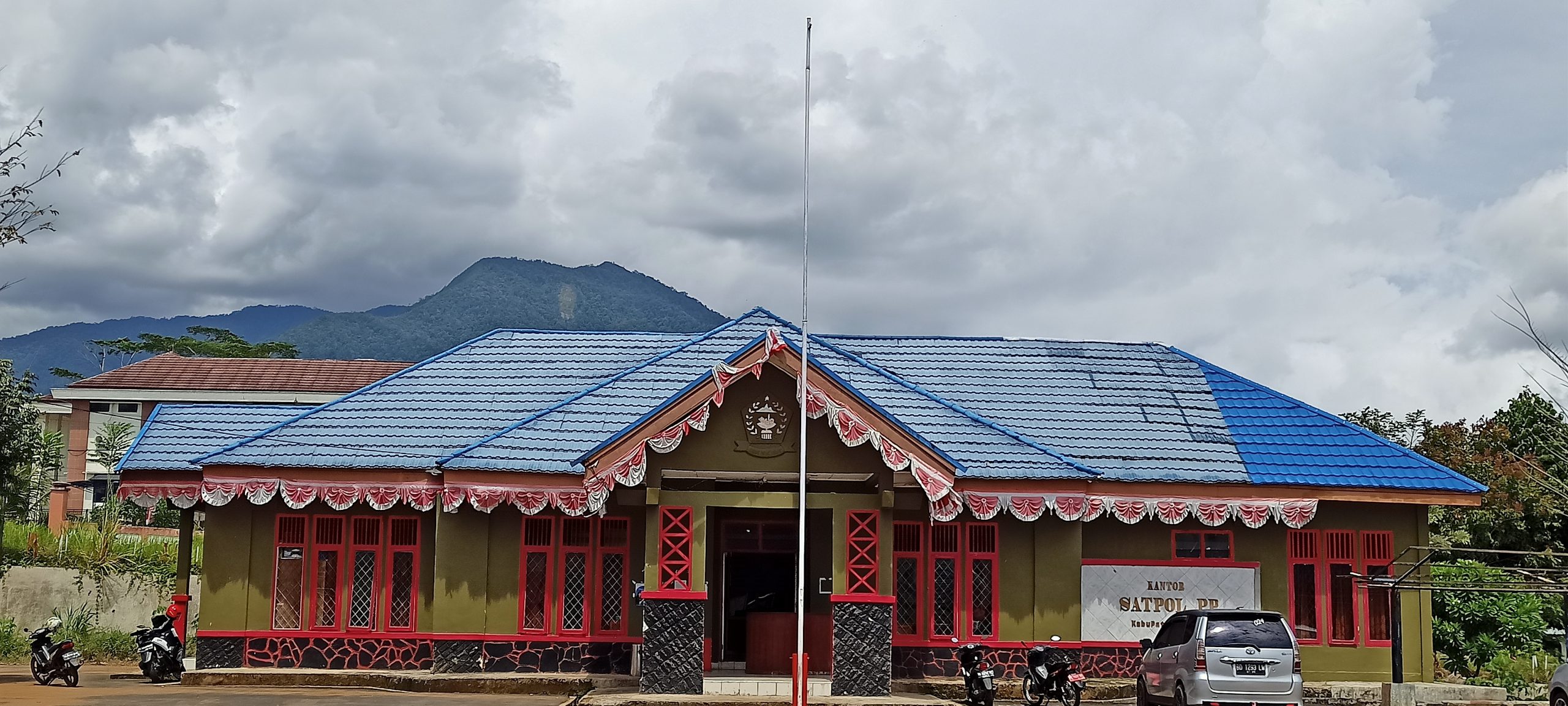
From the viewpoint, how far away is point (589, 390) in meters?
21.2

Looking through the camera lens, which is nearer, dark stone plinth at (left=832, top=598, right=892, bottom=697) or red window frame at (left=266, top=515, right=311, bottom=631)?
dark stone plinth at (left=832, top=598, right=892, bottom=697)

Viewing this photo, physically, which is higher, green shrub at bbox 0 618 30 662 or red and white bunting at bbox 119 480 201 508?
red and white bunting at bbox 119 480 201 508

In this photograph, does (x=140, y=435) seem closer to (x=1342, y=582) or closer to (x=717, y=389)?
(x=717, y=389)

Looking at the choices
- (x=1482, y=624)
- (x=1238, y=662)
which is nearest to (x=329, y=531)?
(x=1238, y=662)

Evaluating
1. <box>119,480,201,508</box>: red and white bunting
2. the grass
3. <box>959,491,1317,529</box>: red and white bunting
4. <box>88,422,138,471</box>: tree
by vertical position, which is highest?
<box>88,422,138,471</box>: tree

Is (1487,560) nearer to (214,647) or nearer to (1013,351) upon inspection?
(1013,351)

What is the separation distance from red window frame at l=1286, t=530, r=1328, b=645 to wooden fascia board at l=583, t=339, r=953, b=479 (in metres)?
6.71

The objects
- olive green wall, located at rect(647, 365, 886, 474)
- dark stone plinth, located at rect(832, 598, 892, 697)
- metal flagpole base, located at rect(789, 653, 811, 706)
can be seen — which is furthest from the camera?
olive green wall, located at rect(647, 365, 886, 474)

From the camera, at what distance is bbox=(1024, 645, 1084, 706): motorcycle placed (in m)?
17.9

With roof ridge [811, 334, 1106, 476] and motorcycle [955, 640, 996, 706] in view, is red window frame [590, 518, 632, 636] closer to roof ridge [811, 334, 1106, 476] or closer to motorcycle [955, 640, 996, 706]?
roof ridge [811, 334, 1106, 476]

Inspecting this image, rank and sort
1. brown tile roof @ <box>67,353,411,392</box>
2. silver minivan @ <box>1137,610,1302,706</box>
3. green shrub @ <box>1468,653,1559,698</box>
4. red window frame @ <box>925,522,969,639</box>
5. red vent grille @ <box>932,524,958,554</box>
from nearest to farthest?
1. silver minivan @ <box>1137,610,1302,706</box>
2. red window frame @ <box>925,522,969,639</box>
3. red vent grille @ <box>932,524,958,554</box>
4. green shrub @ <box>1468,653,1559,698</box>
5. brown tile roof @ <box>67,353,411,392</box>

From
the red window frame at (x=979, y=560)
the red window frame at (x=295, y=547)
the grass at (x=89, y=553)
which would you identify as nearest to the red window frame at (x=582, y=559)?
the red window frame at (x=295, y=547)

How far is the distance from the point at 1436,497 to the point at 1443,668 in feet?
15.6

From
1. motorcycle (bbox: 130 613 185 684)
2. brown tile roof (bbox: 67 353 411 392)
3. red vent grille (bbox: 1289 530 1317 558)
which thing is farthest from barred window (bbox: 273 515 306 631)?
brown tile roof (bbox: 67 353 411 392)
